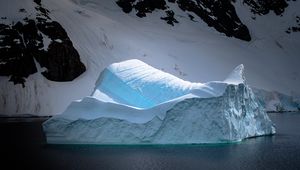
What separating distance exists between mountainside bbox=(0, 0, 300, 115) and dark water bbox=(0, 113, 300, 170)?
20012mm

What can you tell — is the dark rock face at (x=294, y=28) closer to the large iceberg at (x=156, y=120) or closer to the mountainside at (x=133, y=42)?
the mountainside at (x=133, y=42)

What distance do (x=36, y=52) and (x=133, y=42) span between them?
13614mm

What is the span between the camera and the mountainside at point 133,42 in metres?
44.4

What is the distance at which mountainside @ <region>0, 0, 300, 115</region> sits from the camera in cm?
4441

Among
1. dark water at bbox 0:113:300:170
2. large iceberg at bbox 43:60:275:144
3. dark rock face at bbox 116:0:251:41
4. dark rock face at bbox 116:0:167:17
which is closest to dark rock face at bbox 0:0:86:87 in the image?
dark rock face at bbox 116:0:167:17

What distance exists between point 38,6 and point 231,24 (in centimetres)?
3329

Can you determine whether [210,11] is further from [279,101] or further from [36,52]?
[36,52]

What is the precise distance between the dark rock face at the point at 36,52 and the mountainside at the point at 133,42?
0.33ft

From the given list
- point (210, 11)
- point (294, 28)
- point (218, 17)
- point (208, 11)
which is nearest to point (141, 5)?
point (208, 11)

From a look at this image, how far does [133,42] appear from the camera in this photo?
2207 inches

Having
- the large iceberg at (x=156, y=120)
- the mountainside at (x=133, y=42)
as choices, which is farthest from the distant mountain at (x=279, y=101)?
the large iceberg at (x=156, y=120)

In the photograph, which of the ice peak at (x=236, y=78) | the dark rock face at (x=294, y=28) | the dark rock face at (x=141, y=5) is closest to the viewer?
the ice peak at (x=236, y=78)

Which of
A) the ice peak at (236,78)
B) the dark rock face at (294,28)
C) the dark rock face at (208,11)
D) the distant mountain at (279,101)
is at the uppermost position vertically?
the dark rock face at (208,11)

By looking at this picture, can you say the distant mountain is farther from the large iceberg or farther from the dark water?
the large iceberg
